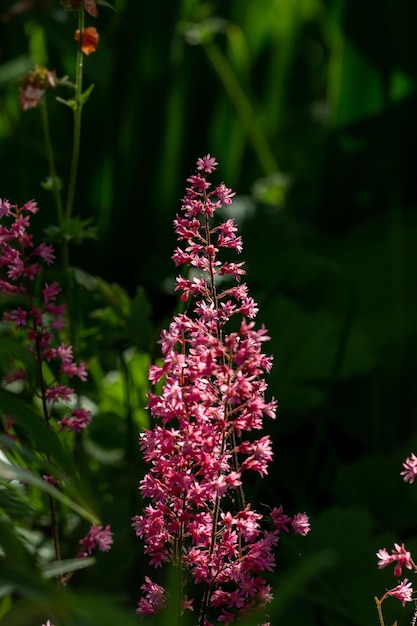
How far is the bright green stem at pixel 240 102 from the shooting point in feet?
7.66

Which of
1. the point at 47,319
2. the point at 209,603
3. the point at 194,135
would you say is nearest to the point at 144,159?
the point at 194,135

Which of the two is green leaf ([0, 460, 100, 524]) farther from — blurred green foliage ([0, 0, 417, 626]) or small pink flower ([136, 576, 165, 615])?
blurred green foliage ([0, 0, 417, 626])

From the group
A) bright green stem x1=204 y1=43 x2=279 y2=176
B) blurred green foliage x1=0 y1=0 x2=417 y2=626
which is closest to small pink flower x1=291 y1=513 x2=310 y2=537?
blurred green foliage x1=0 y1=0 x2=417 y2=626

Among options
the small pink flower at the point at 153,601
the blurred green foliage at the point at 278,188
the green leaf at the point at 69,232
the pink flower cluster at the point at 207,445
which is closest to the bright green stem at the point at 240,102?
the blurred green foliage at the point at 278,188

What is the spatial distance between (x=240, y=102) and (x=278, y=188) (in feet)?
0.72

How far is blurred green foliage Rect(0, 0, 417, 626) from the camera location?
1692 mm

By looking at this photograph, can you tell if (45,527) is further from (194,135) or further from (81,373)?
(194,135)

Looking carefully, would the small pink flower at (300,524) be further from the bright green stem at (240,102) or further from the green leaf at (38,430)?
the bright green stem at (240,102)

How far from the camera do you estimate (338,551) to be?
1356mm

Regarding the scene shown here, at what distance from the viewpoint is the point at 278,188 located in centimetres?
239

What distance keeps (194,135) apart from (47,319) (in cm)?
130

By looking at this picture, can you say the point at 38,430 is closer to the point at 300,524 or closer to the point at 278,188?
the point at 300,524

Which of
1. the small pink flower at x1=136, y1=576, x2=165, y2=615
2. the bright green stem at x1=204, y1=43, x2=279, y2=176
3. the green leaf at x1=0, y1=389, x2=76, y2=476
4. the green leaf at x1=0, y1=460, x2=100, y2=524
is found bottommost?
the small pink flower at x1=136, y1=576, x2=165, y2=615

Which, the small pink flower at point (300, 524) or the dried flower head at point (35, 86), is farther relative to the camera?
the dried flower head at point (35, 86)
